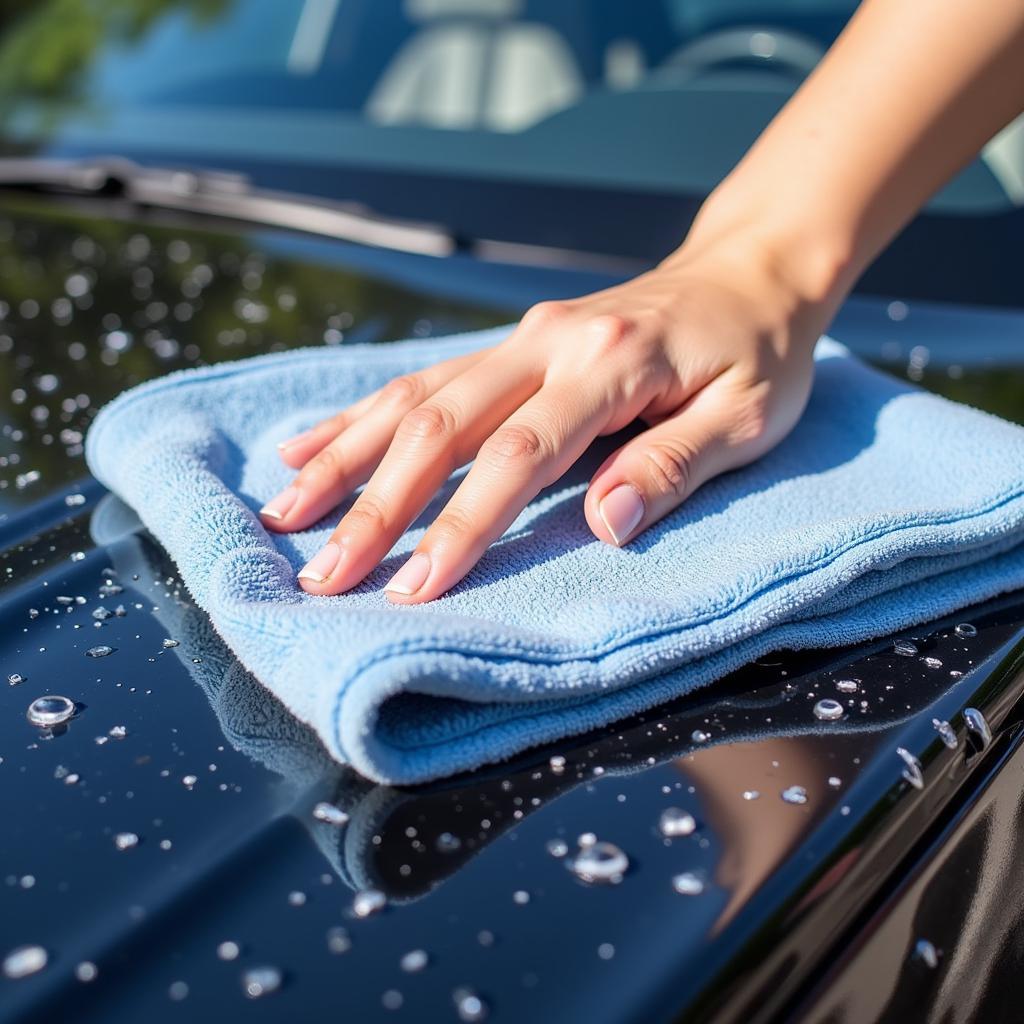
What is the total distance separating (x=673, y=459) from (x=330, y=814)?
1.27ft

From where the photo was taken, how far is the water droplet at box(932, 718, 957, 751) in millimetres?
685

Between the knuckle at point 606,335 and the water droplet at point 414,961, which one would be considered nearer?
the water droplet at point 414,961

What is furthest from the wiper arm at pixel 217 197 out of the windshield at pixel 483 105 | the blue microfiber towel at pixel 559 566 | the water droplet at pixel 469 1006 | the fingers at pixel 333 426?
the water droplet at pixel 469 1006

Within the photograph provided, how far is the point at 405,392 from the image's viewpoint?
0.92 metres

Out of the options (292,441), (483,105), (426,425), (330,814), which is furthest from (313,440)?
(483,105)

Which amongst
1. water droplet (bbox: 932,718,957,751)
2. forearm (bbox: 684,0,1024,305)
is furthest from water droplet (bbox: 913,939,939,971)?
forearm (bbox: 684,0,1024,305)

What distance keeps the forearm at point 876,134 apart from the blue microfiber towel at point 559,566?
122 mm

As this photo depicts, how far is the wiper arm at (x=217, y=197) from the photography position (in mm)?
1549

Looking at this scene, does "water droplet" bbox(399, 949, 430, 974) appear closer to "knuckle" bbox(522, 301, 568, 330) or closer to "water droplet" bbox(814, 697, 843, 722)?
"water droplet" bbox(814, 697, 843, 722)

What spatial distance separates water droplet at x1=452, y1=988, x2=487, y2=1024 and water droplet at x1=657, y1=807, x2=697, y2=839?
0.14 metres

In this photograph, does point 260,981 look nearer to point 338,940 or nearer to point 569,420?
point 338,940

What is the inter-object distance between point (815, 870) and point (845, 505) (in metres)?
0.36

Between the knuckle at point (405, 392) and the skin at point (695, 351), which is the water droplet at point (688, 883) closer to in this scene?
the skin at point (695, 351)

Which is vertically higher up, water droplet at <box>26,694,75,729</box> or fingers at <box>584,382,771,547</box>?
fingers at <box>584,382,771,547</box>
